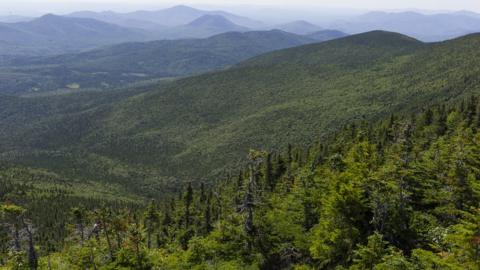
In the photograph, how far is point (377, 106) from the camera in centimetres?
18888

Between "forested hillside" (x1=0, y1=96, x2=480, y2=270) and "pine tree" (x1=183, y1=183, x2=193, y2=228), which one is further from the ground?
"forested hillside" (x1=0, y1=96, x2=480, y2=270)

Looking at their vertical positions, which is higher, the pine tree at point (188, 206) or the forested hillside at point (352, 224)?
the forested hillside at point (352, 224)

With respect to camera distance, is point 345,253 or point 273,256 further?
point 273,256

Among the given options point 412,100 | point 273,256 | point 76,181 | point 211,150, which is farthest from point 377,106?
point 273,256

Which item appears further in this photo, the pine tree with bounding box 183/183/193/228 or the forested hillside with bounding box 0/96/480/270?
the pine tree with bounding box 183/183/193/228

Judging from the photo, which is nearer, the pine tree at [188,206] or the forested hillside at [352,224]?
the forested hillside at [352,224]

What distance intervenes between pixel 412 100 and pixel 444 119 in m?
97.2

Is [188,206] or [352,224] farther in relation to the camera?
[188,206]

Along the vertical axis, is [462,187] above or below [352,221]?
above

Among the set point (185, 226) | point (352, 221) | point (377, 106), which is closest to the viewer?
point (352, 221)

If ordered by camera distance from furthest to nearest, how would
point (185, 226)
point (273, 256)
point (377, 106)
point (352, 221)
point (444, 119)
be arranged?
1. point (377, 106)
2. point (444, 119)
3. point (185, 226)
4. point (273, 256)
5. point (352, 221)

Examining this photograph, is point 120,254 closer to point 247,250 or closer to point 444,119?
point 247,250

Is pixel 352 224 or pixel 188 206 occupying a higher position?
pixel 352 224

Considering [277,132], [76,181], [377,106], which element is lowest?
[76,181]
